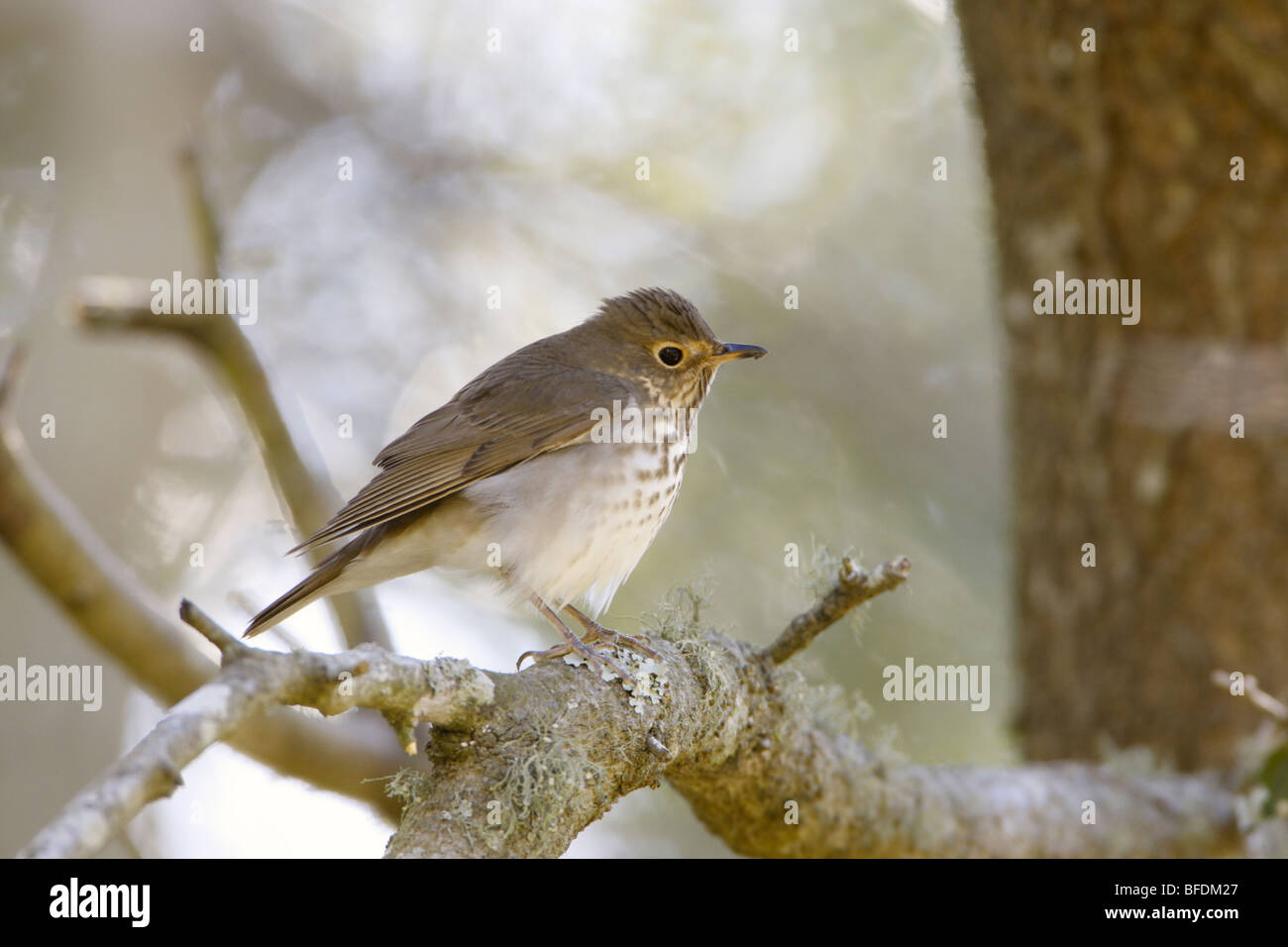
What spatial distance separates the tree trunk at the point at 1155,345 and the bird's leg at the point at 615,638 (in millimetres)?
2335

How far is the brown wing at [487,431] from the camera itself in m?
3.92

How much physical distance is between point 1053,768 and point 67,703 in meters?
5.17

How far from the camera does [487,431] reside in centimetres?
421

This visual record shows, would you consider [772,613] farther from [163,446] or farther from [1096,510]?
[163,446]

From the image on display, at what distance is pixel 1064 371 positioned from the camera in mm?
4832

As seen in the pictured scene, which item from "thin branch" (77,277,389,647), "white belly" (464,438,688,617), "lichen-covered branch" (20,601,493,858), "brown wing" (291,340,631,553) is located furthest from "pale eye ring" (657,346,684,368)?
"lichen-covered branch" (20,601,493,858)

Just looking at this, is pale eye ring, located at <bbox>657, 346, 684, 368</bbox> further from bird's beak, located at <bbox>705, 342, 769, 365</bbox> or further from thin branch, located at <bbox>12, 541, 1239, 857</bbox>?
thin branch, located at <bbox>12, 541, 1239, 857</bbox>

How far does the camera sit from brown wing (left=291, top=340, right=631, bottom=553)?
3916 millimetres

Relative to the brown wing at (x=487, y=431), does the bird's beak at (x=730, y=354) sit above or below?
above

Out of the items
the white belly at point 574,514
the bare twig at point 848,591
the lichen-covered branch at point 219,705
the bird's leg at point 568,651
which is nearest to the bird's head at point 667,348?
the white belly at point 574,514

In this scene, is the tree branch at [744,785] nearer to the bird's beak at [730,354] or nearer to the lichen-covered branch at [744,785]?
the lichen-covered branch at [744,785]

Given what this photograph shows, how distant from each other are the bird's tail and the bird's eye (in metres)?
1.43

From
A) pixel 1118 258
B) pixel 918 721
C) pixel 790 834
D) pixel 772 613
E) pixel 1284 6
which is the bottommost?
pixel 790 834

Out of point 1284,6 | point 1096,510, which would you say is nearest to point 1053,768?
point 1096,510
